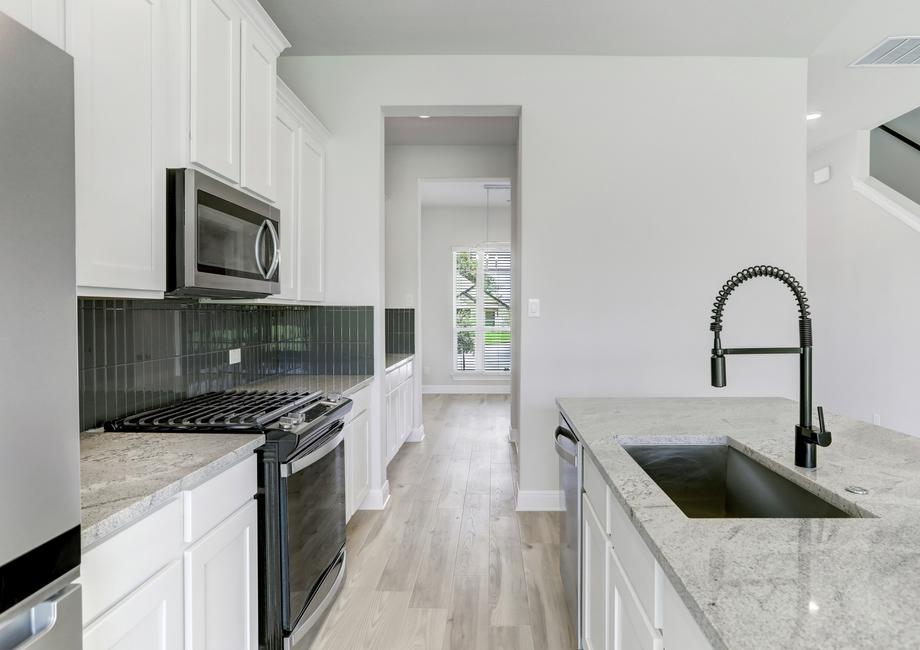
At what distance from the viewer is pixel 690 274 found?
3.30 metres

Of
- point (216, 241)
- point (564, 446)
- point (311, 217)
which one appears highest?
point (311, 217)

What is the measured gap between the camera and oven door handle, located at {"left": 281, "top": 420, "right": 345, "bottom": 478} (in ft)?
5.62

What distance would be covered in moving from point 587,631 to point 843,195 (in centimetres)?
493

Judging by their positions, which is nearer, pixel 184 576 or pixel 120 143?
pixel 184 576

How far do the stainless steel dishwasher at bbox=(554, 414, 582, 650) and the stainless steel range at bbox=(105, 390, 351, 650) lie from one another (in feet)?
3.04

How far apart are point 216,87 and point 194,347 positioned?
3.60 feet

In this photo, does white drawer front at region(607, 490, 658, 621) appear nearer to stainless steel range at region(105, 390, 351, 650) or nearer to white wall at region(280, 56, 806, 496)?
stainless steel range at region(105, 390, 351, 650)

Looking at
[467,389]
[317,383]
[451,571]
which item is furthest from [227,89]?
[467,389]

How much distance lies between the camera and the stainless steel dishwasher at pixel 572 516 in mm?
1767

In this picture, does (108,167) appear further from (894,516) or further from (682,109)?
(682,109)

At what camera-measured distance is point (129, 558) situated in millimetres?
1082

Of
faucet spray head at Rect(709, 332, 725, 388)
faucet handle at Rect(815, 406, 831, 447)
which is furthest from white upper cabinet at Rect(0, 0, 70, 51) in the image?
faucet handle at Rect(815, 406, 831, 447)

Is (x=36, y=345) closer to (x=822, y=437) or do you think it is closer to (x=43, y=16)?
(x=43, y=16)

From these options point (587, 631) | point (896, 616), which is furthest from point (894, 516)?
point (587, 631)
